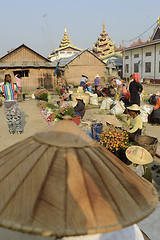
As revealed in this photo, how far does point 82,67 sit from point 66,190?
25.0 meters

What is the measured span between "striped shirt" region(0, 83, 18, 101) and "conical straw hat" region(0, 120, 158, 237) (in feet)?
15.6

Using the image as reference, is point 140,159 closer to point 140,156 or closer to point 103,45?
point 140,156

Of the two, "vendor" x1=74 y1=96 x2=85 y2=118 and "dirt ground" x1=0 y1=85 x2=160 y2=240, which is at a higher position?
"vendor" x1=74 y1=96 x2=85 y2=118

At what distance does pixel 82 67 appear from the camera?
24.9m

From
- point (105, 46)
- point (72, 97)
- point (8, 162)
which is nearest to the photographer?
point (8, 162)

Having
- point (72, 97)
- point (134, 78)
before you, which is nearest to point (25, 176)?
point (134, 78)

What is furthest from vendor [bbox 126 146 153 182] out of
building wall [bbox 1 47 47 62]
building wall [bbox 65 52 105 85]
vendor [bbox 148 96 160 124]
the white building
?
building wall [bbox 65 52 105 85]

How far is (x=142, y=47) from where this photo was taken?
25.9 m

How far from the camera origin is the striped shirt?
553 cm

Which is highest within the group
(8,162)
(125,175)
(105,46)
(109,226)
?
(105,46)

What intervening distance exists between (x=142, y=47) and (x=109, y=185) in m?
28.2

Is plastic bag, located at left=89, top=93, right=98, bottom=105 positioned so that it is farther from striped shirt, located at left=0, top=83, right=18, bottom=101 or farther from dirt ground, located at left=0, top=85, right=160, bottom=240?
striped shirt, located at left=0, top=83, right=18, bottom=101

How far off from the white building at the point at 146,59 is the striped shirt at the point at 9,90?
18900 millimetres

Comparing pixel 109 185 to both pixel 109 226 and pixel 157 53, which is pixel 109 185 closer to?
pixel 109 226
